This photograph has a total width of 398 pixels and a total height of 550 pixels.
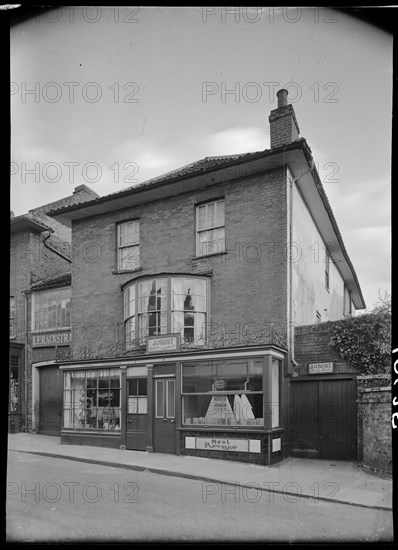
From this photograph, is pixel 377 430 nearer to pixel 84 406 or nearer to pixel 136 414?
pixel 136 414

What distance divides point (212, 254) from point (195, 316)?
1.55m

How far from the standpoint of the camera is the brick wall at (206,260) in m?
11.2

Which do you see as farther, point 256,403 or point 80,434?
point 80,434

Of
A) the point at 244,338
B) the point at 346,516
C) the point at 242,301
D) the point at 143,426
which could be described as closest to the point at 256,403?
the point at 244,338

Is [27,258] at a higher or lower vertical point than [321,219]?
lower

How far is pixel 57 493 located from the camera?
770 centimetres

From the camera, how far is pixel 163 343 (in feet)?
40.2

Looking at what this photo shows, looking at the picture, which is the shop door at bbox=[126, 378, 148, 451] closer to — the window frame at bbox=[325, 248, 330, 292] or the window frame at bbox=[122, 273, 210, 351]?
the window frame at bbox=[122, 273, 210, 351]

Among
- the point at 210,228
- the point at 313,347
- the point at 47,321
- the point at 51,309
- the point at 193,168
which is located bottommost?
the point at 313,347

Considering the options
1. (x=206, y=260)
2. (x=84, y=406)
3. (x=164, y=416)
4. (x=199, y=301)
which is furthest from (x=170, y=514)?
(x=84, y=406)

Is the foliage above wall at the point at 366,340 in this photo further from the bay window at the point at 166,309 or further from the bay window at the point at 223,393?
the bay window at the point at 166,309

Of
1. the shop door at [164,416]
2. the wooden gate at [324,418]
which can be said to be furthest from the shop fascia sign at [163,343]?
the wooden gate at [324,418]

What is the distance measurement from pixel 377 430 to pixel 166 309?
5644 mm

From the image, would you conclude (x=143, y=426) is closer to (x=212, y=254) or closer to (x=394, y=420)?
(x=212, y=254)
